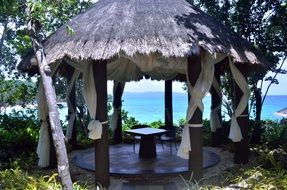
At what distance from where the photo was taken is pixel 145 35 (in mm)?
6059

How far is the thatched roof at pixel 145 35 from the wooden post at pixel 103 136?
0.44 m

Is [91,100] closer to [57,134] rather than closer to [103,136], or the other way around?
[103,136]

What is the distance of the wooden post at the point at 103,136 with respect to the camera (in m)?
6.07

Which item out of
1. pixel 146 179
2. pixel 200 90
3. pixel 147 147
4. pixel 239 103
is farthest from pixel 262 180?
pixel 147 147

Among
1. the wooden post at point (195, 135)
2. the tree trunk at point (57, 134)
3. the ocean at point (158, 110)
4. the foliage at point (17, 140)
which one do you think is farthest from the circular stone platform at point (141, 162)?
the ocean at point (158, 110)

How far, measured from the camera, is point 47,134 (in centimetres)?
726

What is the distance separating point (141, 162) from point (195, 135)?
190cm

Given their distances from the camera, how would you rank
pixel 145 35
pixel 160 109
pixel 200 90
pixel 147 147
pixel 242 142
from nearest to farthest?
pixel 145 35 → pixel 200 90 → pixel 242 142 → pixel 147 147 → pixel 160 109

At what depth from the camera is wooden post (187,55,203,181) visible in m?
6.14

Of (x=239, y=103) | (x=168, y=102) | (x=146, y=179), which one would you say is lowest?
(x=146, y=179)

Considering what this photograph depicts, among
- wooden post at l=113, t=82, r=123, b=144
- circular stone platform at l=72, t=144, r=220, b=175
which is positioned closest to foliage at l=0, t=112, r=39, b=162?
circular stone platform at l=72, t=144, r=220, b=175

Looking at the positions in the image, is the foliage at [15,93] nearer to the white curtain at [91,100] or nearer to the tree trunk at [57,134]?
the white curtain at [91,100]

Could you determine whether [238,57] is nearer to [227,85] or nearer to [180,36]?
[180,36]

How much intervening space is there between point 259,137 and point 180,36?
4.57m
